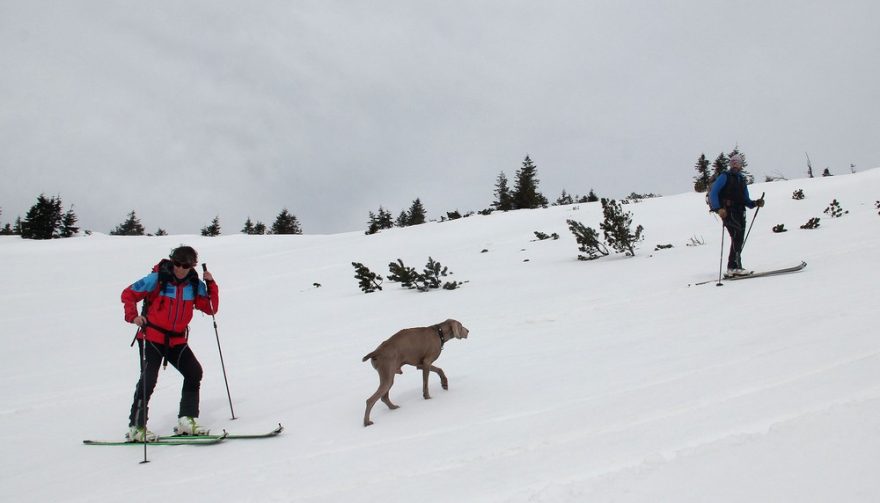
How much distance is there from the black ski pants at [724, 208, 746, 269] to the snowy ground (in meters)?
0.58

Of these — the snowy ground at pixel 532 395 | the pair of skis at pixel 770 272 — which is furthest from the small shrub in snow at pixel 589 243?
the pair of skis at pixel 770 272

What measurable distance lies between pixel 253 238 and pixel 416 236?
12551 mm

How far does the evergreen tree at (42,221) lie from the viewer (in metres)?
32.1

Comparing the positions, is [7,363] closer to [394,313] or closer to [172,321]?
[172,321]

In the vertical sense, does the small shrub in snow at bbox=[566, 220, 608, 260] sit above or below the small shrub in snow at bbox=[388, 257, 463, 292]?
above

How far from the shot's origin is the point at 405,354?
388cm

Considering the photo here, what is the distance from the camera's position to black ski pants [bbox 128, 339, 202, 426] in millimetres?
4144

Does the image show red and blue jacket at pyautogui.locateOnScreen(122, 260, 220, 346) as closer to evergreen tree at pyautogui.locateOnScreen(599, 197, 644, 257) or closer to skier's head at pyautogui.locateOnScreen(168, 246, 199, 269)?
skier's head at pyautogui.locateOnScreen(168, 246, 199, 269)

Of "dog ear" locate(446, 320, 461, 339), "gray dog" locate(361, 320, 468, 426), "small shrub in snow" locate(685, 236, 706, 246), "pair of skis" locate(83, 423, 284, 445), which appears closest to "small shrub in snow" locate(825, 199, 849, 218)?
"small shrub in snow" locate(685, 236, 706, 246)

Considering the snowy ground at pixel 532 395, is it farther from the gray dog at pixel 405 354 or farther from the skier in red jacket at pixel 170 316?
the skier in red jacket at pixel 170 316

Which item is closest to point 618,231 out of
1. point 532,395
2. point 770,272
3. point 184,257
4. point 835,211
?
point 770,272

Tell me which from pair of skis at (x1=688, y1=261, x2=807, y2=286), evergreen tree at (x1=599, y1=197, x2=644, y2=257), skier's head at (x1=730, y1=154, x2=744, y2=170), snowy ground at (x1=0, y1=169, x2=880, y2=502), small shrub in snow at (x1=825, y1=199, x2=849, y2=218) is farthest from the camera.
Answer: small shrub in snow at (x1=825, y1=199, x2=849, y2=218)

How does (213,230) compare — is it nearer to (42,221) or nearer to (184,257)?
(42,221)

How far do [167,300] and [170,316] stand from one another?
16cm
